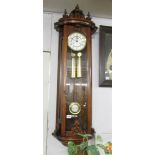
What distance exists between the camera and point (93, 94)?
2240mm

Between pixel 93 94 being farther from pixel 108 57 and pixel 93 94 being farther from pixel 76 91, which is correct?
pixel 108 57

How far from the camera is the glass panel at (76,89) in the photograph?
6.67 ft

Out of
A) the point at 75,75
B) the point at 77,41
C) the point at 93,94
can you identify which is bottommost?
the point at 93,94

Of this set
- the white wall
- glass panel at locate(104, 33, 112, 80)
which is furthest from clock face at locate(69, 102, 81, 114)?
glass panel at locate(104, 33, 112, 80)

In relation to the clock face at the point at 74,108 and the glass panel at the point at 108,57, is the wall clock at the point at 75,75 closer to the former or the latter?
the clock face at the point at 74,108

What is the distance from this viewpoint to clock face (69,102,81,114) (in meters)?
2.03

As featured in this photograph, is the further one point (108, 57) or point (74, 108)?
point (108, 57)

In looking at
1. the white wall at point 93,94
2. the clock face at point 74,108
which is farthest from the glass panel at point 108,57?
the clock face at point 74,108

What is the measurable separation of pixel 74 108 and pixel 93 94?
31cm

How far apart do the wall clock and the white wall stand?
3.4 inches

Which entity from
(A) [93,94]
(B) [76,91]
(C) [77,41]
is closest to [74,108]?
(B) [76,91]
